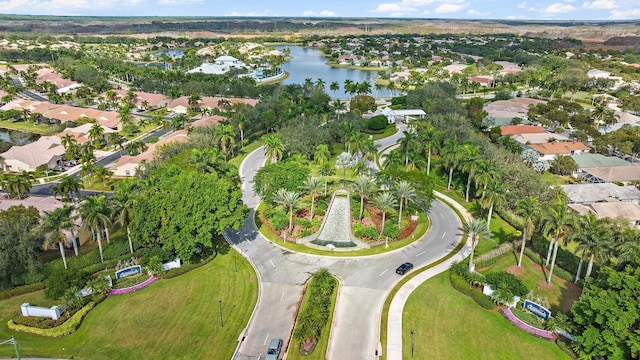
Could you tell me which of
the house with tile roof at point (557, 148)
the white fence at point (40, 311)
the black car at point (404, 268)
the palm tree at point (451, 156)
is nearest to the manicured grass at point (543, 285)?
the black car at point (404, 268)

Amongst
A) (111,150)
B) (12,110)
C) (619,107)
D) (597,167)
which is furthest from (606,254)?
(12,110)

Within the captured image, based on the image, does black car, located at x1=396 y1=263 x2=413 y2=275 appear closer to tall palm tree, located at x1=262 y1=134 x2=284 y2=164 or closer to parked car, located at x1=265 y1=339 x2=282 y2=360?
parked car, located at x1=265 y1=339 x2=282 y2=360

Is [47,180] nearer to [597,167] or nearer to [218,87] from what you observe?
[218,87]

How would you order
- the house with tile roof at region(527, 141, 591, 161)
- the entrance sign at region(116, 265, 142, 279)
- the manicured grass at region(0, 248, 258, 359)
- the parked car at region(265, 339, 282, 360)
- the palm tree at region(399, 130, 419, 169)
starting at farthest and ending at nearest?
the house with tile roof at region(527, 141, 591, 161) → the palm tree at region(399, 130, 419, 169) → the entrance sign at region(116, 265, 142, 279) → the manicured grass at region(0, 248, 258, 359) → the parked car at region(265, 339, 282, 360)

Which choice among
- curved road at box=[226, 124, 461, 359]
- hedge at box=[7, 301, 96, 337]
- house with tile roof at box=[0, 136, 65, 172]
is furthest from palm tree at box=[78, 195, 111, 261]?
house with tile roof at box=[0, 136, 65, 172]

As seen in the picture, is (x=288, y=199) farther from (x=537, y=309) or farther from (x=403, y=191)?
(x=537, y=309)

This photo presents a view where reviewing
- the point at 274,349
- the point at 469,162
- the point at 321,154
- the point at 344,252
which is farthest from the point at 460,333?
the point at 321,154

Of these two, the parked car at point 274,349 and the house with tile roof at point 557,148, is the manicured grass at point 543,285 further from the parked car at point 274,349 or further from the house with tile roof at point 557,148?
the house with tile roof at point 557,148
